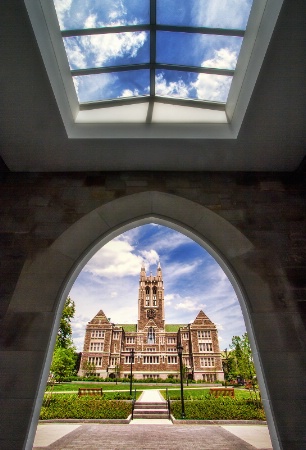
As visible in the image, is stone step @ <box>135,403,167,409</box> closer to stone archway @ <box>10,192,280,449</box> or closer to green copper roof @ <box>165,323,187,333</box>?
stone archway @ <box>10,192,280,449</box>

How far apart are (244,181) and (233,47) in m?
1.89

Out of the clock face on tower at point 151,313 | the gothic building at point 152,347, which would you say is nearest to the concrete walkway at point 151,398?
the gothic building at point 152,347

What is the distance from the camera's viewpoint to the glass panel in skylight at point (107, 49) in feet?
10.4

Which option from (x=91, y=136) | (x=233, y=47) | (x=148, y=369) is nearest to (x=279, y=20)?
(x=233, y=47)

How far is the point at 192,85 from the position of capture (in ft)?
12.3

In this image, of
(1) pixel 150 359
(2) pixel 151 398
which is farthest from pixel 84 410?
(1) pixel 150 359

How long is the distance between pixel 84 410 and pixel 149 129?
11.5m

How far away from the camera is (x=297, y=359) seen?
2957 mm

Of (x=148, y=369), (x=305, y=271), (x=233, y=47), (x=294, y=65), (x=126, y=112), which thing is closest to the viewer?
(x=294, y=65)

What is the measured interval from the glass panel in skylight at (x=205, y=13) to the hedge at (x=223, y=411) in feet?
38.0

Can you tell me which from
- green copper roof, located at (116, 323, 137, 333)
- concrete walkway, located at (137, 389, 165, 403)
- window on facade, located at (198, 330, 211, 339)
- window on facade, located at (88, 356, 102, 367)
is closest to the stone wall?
concrete walkway, located at (137, 389, 165, 403)

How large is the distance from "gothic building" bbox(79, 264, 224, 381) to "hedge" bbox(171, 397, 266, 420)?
32.3 m

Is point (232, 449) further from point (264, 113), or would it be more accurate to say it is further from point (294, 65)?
point (294, 65)

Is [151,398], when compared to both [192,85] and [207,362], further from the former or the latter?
[207,362]
